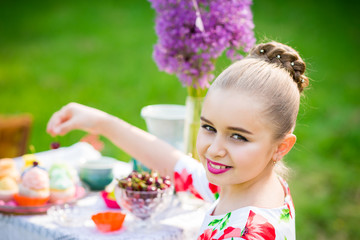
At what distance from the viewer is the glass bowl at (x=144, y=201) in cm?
169

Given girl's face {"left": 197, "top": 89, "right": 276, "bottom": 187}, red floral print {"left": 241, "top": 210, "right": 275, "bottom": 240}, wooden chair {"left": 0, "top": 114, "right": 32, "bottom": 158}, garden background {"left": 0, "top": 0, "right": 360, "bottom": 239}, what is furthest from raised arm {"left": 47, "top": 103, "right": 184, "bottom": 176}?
garden background {"left": 0, "top": 0, "right": 360, "bottom": 239}

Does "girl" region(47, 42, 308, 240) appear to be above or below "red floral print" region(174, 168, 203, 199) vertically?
above

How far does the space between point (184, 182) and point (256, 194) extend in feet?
1.62

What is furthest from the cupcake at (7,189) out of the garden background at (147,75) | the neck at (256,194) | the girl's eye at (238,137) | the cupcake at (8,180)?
the garden background at (147,75)

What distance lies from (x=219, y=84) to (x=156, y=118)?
2.25 ft

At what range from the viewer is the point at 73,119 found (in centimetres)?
187

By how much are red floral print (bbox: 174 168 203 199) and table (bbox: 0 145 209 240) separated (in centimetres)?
7

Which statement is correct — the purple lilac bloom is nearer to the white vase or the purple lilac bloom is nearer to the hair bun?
the white vase

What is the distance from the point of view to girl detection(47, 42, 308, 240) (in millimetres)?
1316

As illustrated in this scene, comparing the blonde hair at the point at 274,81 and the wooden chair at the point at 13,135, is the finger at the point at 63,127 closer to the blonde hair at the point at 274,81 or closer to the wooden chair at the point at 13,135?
the blonde hair at the point at 274,81

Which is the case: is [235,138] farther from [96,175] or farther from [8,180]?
[8,180]

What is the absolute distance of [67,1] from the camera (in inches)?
312

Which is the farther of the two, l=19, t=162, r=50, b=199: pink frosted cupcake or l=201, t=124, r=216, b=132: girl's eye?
l=19, t=162, r=50, b=199: pink frosted cupcake

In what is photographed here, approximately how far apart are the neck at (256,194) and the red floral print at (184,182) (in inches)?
14.7
